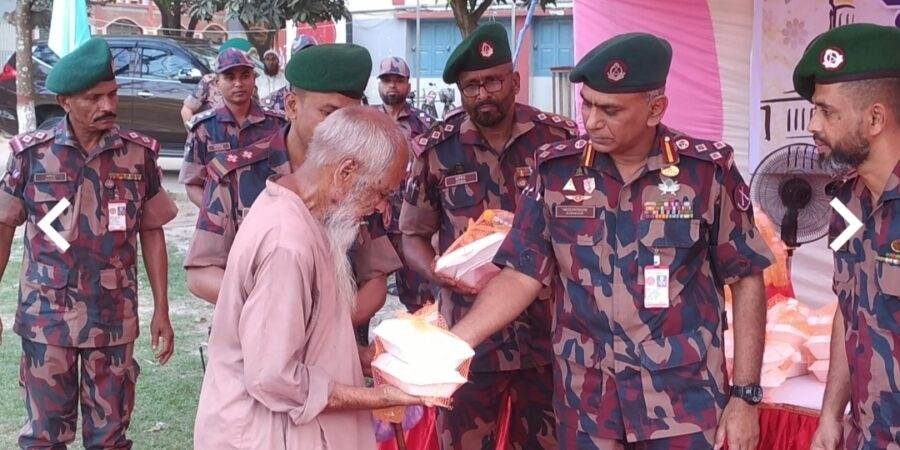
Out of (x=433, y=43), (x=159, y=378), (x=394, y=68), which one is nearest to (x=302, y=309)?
(x=159, y=378)

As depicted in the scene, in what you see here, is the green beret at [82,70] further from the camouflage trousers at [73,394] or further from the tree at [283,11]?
the tree at [283,11]

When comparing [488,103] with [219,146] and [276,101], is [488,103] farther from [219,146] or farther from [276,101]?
[276,101]

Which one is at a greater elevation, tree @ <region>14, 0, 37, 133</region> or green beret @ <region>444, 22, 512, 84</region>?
green beret @ <region>444, 22, 512, 84</region>

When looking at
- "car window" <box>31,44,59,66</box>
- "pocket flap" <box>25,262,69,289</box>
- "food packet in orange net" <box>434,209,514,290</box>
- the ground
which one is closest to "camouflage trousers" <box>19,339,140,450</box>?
"pocket flap" <box>25,262,69,289</box>

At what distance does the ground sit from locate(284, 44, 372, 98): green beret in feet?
8.90

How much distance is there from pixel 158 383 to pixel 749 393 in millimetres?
4431

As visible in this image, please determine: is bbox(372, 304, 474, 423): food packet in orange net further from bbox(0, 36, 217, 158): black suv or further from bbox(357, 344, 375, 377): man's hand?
bbox(0, 36, 217, 158): black suv

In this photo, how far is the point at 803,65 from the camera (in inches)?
105

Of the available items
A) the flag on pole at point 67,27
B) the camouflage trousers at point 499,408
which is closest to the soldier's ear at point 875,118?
the camouflage trousers at point 499,408

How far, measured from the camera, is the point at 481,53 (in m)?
3.88

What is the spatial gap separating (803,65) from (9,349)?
6108 millimetres

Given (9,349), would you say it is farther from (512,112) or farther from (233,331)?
(233,331)

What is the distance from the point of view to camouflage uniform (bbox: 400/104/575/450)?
3861 mm

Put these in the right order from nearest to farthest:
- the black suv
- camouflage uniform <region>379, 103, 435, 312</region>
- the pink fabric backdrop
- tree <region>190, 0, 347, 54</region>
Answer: camouflage uniform <region>379, 103, 435, 312</region> < the pink fabric backdrop < tree <region>190, 0, 347, 54</region> < the black suv
